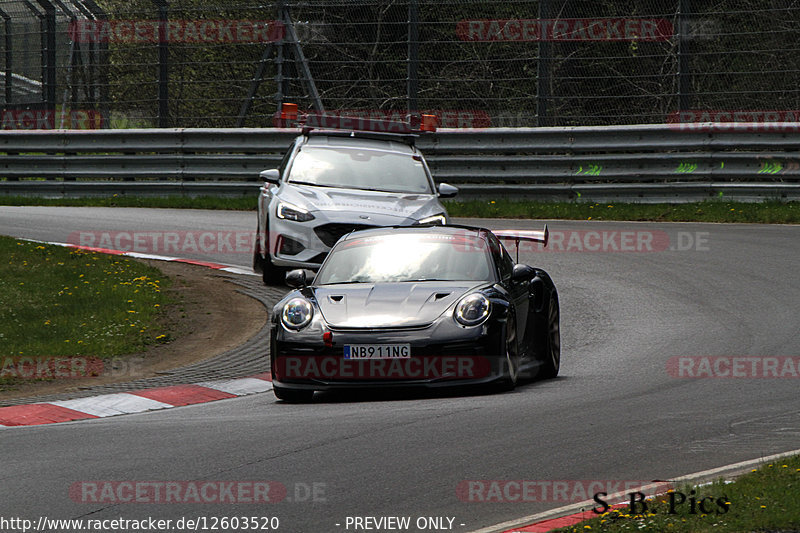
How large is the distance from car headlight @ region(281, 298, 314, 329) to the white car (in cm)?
445

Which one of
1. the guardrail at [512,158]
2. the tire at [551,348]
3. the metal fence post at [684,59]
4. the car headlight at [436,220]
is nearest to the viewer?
the tire at [551,348]

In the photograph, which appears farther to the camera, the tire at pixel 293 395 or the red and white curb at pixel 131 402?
the tire at pixel 293 395

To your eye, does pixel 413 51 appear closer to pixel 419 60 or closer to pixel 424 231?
pixel 419 60

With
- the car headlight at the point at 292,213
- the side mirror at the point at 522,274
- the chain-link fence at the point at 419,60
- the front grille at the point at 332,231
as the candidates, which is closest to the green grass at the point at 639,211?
the chain-link fence at the point at 419,60

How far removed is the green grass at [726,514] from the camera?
17.9 ft

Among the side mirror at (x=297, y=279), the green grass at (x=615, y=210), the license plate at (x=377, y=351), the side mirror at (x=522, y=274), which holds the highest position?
the green grass at (x=615, y=210)

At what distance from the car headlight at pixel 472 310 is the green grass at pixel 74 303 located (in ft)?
12.6

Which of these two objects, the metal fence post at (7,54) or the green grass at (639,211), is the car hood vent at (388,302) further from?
the metal fence post at (7,54)

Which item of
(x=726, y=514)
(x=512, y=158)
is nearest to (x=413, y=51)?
(x=512, y=158)

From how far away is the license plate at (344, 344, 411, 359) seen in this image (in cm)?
888

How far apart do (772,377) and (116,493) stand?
216 inches

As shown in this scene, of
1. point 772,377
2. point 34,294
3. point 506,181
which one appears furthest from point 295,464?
point 506,181

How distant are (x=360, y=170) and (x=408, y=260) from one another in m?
5.29

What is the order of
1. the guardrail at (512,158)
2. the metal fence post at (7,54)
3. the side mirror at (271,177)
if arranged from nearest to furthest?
1. the side mirror at (271,177)
2. the guardrail at (512,158)
3. the metal fence post at (7,54)
